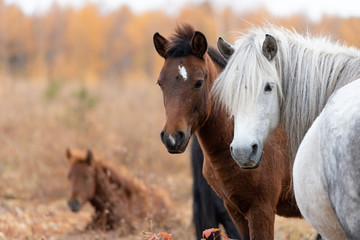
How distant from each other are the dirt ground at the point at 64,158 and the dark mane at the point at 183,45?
2110mm

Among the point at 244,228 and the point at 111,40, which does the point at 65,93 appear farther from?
the point at 111,40

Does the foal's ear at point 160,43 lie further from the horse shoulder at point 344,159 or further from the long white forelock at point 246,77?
the horse shoulder at point 344,159

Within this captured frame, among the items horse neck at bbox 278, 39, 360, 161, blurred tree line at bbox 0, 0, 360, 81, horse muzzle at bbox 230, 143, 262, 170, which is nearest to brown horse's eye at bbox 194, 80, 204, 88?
horse neck at bbox 278, 39, 360, 161

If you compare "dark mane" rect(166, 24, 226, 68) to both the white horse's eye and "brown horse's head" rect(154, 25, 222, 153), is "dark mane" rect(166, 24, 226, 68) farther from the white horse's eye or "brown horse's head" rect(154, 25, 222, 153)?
the white horse's eye

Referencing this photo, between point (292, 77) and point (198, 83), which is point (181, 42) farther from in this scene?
point (292, 77)

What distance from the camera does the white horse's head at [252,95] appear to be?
2.35 metres

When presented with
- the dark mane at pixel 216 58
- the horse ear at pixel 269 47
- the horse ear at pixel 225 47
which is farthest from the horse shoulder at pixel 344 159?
the dark mane at pixel 216 58

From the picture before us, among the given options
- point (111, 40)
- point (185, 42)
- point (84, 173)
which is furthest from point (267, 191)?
point (111, 40)

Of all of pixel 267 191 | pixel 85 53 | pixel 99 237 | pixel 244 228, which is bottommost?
pixel 99 237

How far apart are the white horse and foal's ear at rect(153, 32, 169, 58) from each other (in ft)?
2.56

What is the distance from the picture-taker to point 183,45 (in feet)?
11.1

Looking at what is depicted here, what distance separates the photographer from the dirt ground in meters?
6.01

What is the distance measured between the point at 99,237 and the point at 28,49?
38224 mm

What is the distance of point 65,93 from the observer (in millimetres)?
17750
